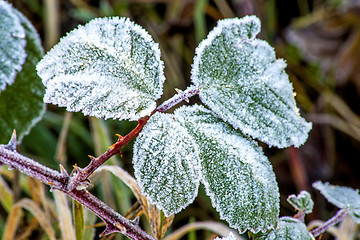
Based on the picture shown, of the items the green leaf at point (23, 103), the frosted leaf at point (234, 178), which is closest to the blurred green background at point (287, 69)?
the green leaf at point (23, 103)

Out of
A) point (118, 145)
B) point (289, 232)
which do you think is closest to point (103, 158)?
point (118, 145)

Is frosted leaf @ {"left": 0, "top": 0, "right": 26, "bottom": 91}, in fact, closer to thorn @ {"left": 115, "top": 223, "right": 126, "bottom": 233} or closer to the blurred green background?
thorn @ {"left": 115, "top": 223, "right": 126, "bottom": 233}

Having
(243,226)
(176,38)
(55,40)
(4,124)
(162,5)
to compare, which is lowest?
(243,226)

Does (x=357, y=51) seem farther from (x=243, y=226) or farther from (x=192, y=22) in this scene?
(x=243, y=226)

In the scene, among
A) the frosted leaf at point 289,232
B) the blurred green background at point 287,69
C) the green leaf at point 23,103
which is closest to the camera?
the frosted leaf at point 289,232

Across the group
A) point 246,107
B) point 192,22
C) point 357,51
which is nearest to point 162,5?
point 192,22

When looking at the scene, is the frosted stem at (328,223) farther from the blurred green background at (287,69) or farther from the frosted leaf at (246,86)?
the blurred green background at (287,69)

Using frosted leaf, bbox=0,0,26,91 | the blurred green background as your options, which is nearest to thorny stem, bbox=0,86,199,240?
frosted leaf, bbox=0,0,26,91
